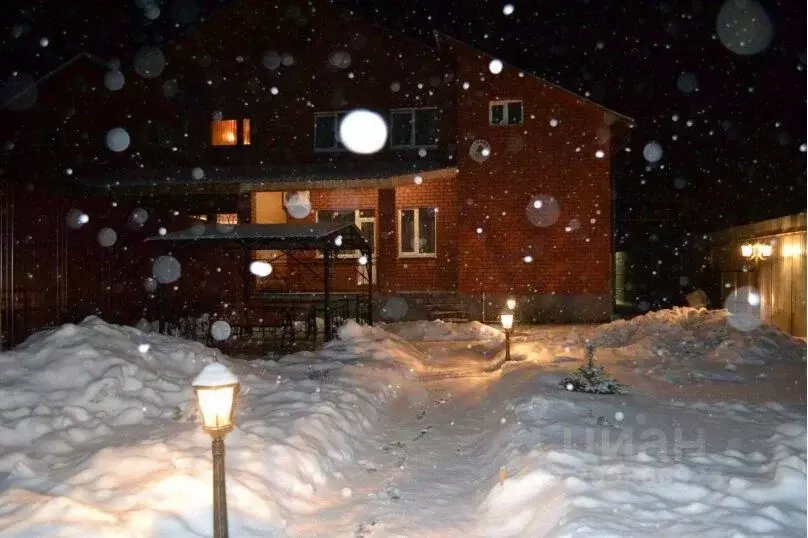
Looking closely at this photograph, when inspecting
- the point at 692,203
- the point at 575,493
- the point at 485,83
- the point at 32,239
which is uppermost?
the point at 485,83

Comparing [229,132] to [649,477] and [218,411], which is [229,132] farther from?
[649,477]

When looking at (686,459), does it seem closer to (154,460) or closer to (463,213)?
(154,460)

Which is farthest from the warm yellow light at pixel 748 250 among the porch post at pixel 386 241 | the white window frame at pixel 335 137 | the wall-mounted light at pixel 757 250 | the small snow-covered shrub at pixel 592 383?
the white window frame at pixel 335 137

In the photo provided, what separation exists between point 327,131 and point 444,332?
8344 mm

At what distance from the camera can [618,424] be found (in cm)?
724

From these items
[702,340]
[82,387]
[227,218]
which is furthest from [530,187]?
[82,387]

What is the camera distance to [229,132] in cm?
2111

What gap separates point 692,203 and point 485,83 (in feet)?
62.6

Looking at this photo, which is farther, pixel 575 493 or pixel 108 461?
pixel 108 461

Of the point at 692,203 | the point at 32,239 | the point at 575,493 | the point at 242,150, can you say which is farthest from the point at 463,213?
the point at 692,203

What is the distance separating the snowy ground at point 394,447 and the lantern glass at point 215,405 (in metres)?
1.11

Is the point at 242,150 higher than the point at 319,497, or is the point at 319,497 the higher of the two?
the point at 242,150

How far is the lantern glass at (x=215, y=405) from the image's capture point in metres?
4.28

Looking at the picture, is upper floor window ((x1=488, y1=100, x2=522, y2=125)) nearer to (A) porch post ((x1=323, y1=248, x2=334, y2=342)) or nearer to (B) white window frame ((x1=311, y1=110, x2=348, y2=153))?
(B) white window frame ((x1=311, y1=110, x2=348, y2=153))
